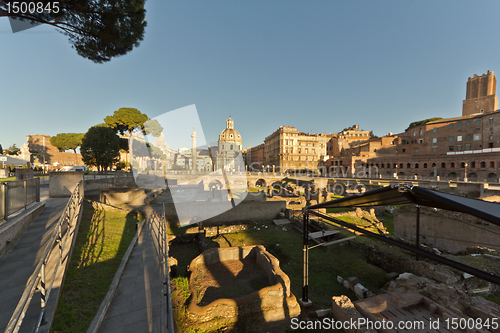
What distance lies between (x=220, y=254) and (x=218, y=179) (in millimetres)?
35425

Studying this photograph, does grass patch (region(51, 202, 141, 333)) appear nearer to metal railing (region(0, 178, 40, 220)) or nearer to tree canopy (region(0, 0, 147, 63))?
metal railing (region(0, 178, 40, 220))

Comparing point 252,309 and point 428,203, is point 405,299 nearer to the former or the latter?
point 428,203

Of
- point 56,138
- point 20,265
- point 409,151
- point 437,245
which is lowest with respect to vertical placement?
point 437,245

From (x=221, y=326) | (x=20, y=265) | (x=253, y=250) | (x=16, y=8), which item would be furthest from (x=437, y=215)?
(x=16, y=8)

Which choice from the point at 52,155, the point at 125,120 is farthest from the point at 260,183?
the point at 52,155

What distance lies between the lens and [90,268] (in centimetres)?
529

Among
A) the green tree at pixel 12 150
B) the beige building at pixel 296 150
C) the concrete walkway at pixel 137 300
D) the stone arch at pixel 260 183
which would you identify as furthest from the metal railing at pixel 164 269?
the green tree at pixel 12 150

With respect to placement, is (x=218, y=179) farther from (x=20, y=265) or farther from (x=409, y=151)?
(x=409, y=151)

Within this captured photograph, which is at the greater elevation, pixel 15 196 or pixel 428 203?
pixel 428 203

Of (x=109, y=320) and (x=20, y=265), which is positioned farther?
(x=20, y=265)

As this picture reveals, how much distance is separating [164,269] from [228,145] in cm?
10045

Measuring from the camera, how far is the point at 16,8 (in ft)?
26.7

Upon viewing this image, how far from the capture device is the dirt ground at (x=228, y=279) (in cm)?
757

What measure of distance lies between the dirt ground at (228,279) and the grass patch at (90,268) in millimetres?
3432
